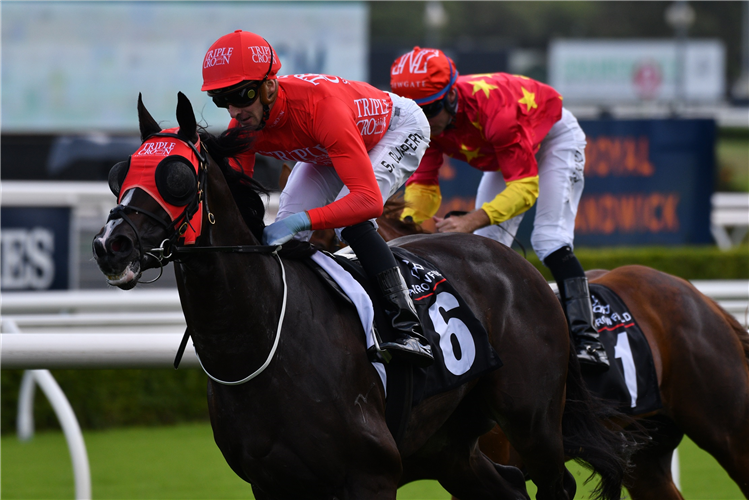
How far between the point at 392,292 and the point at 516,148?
43.8 inches

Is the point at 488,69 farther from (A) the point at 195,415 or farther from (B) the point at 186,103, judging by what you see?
(B) the point at 186,103

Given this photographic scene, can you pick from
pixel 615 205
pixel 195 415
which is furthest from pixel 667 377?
pixel 615 205

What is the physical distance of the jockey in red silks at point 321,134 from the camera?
2582 mm

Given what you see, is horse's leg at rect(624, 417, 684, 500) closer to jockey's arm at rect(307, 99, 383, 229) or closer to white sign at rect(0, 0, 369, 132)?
jockey's arm at rect(307, 99, 383, 229)

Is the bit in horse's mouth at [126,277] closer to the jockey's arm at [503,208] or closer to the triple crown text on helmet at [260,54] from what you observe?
the triple crown text on helmet at [260,54]

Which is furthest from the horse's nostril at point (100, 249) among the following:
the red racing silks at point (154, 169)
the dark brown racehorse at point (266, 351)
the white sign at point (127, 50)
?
the white sign at point (127, 50)

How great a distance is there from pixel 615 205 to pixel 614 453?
5.02 metres

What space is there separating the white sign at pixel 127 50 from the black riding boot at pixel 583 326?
12.1m

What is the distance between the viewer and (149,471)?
4.88m

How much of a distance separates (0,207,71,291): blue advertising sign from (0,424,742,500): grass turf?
37.1 inches

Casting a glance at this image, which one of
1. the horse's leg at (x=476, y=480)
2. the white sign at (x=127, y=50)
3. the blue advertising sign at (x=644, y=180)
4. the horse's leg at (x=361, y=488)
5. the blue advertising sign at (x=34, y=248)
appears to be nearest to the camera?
the horse's leg at (x=361, y=488)

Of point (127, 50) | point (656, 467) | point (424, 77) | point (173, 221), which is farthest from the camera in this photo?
point (127, 50)

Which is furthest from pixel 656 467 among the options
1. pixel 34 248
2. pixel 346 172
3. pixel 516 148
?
pixel 34 248

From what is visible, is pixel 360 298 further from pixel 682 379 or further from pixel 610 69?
pixel 610 69
